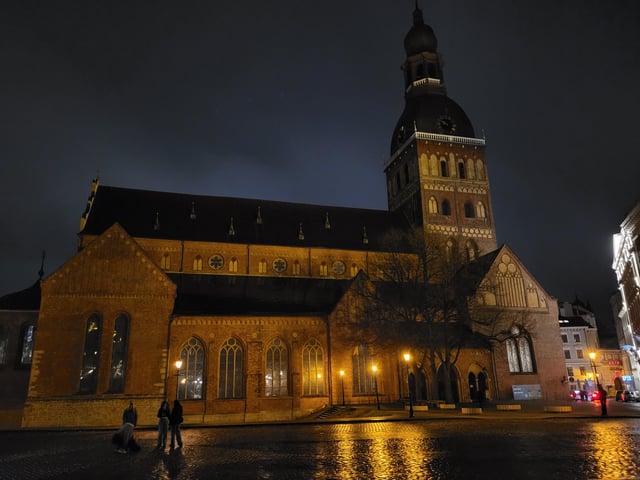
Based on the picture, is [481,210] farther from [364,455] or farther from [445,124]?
[364,455]

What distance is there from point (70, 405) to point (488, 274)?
113 ft

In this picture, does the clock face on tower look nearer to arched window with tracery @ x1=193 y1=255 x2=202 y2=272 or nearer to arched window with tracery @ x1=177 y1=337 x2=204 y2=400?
arched window with tracery @ x1=193 y1=255 x2=202 y2=272

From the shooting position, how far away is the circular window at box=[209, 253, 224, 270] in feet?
142

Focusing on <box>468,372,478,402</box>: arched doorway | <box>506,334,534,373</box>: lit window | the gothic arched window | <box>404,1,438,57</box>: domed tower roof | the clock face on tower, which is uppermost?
<box>404,1,438,57</box>: domed tower roof

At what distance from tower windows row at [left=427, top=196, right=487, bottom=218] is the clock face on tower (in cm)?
824

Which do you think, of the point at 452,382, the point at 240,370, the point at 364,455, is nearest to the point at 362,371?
the point at 452,382

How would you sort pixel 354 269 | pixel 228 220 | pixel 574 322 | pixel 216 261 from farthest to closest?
pixel 574 322 → pixel 354 269 → pixel 228 220 → pixel 216 261

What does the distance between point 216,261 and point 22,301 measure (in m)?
15.2

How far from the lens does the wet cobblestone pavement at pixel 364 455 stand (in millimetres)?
12008

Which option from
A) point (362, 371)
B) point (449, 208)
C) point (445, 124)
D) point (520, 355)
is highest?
point (445, 124)

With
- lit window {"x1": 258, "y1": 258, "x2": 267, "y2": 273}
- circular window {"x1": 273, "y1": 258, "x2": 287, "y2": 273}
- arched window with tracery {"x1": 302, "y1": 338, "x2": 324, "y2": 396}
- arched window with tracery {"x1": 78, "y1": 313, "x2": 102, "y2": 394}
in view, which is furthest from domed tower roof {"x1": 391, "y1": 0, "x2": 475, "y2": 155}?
arched window with tracery {"x1": 78, "y1": 313, "x2": 102, "y2": 394}

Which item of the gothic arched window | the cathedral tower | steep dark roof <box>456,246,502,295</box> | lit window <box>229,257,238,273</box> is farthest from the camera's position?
the gothic arched window

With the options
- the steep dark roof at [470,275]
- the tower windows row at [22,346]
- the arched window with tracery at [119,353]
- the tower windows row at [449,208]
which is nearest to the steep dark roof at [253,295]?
the arched window with tracery at [119,353]

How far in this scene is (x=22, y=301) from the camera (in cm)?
3866
